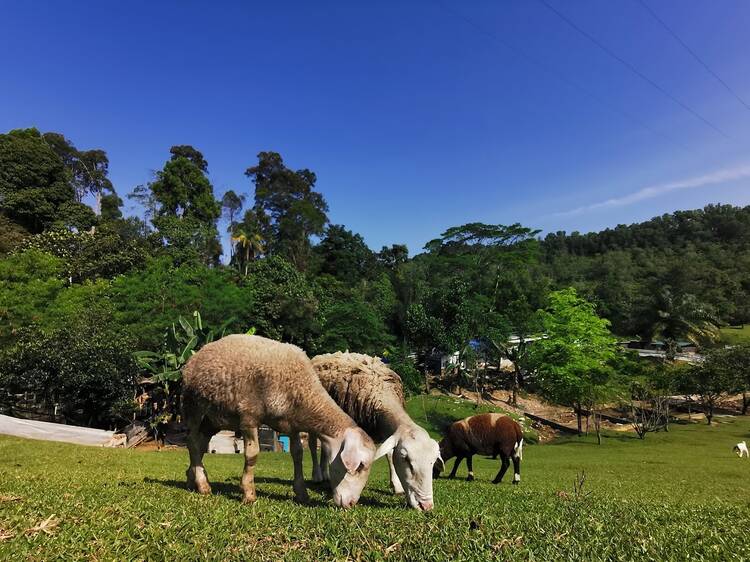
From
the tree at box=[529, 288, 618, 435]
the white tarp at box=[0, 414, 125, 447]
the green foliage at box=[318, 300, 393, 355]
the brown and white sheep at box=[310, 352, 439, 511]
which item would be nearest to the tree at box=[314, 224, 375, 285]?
the green foliage at box=[318, 300, 393, 355]

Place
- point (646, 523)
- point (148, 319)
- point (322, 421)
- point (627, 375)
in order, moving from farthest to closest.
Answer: point (627, 375), point (148, 319), point (322, 421), point (646, 523)

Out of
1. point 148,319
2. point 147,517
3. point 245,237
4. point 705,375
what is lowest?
point 705,375

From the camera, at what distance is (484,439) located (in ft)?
36.3

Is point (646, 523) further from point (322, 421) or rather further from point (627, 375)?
point (627, 375)

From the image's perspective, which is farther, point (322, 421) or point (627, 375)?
point (627, 375)

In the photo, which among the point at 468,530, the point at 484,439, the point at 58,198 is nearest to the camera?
the point at 468,530

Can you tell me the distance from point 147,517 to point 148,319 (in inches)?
1023

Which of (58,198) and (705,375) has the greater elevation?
(58,198)

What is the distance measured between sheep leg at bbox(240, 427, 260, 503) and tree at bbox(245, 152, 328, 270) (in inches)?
2031

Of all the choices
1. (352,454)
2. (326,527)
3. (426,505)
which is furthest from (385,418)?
(326,527)

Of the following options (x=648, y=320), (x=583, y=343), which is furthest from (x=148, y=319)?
(x=648, y=320)

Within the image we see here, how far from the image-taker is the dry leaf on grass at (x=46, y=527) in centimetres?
378

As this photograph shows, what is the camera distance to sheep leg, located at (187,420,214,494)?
21.3 ft

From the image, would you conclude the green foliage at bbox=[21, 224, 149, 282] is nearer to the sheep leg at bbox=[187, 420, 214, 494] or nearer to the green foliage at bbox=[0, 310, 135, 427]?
the green foliage at bbox=[0, 310, 135, 427]
